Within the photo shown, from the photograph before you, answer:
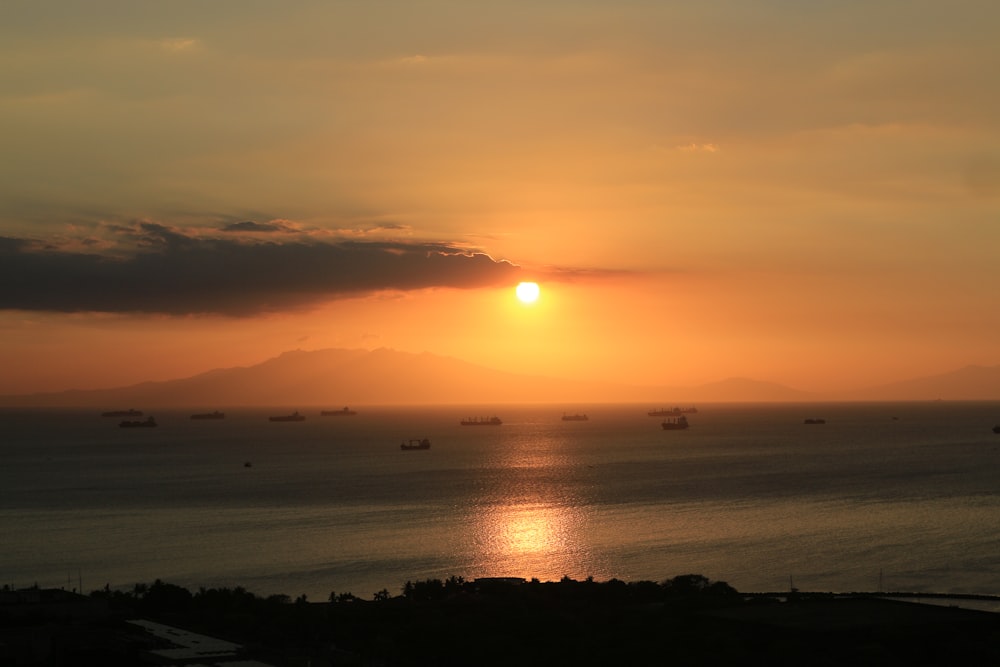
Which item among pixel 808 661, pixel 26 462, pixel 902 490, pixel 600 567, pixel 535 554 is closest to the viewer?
pixel 808 661

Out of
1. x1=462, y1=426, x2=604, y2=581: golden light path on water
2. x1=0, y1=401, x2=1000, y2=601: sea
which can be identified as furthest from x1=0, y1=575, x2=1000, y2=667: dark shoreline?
x1=462, y1=426, x2=604, y2=581: golden light path on water

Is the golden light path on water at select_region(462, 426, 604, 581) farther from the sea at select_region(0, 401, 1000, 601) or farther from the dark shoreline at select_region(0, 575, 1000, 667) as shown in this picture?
the dark shoreline at select_region(0, 575, 1000, 667)

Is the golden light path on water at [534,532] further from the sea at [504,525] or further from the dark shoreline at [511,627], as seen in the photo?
the dark shoreline at [511,627]

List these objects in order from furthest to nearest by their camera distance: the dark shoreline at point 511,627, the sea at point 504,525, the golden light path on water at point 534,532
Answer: the golden light path on water at point 534,532 → the sea at point 504,525 → the dark shoreline at point 511,627

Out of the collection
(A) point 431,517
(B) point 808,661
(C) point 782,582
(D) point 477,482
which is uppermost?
(D) point 477,482

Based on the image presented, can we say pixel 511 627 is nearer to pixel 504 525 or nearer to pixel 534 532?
pixel 534 532

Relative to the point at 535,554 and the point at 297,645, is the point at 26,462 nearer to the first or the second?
the point at 535,554

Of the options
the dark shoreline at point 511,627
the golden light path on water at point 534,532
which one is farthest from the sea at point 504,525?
the dark shoreline at point 511,627

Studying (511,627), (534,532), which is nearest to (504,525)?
(534,532)

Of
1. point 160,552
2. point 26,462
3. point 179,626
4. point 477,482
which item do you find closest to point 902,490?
point 477,482
